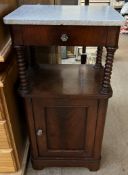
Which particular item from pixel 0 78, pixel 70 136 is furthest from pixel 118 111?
pixel 0 78

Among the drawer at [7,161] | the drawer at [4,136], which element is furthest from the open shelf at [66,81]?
the drawer at [7,161]

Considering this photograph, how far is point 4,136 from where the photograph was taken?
3.45ft

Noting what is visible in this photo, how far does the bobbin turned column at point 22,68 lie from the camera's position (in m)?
0.92

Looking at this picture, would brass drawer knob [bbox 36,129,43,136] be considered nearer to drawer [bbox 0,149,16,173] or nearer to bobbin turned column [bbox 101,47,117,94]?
drawer [bbox 0,149,16,173]

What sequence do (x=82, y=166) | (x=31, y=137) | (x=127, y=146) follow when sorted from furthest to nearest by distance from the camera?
(x=127, y=146) < (x=82, y=166) < (x=31, y=137)

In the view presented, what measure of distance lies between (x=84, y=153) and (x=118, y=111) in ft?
2.30

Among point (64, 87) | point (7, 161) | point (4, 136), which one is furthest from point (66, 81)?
point (7, 161)

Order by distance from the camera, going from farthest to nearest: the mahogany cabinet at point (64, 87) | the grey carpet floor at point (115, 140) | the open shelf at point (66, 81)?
the grey carpet floor at point (115, 140)
the open shelf at point (66, 81)
the mahogany cabinet at point (64, 87)

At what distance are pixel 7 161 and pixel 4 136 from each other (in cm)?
20

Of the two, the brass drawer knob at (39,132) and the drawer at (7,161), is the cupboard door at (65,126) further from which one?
the drawer at (7,161)

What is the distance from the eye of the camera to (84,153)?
124cm

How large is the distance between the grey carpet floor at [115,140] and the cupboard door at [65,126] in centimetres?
15

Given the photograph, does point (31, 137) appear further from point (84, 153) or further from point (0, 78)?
point (0, 78)

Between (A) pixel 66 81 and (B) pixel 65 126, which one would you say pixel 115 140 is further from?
(A) pixel 66 81
